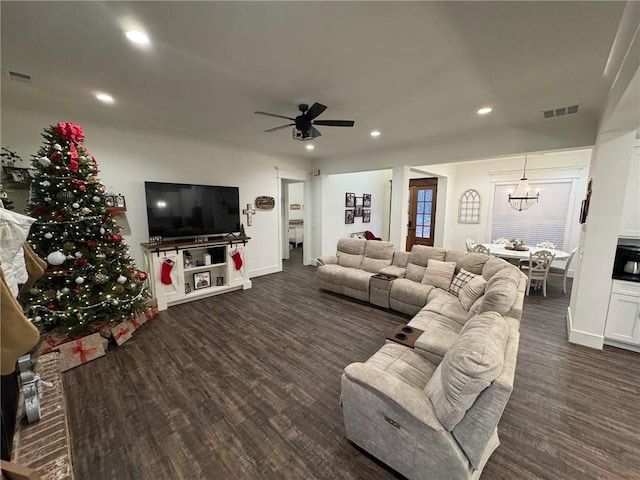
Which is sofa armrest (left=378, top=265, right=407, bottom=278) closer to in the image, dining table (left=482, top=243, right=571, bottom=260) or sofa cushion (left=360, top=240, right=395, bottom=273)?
sofa cushion (left=360, top=240, right=395, bottom=273)

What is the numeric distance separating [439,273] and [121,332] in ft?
13.8

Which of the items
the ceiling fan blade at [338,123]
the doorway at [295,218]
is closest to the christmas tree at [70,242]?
the ceiling fan blade at [338,123]

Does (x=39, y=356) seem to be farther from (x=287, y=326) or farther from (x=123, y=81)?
(x=123, y=81)

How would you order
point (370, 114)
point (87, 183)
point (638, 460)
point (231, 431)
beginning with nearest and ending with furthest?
1. point (638, 460)
2. point (231, 431)
3. point (87, 183)
4. point (370, 114)

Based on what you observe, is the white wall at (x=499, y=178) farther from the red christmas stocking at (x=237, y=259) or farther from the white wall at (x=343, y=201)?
the red christmas stocking at (x=237, y=259)

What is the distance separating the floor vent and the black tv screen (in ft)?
16.2

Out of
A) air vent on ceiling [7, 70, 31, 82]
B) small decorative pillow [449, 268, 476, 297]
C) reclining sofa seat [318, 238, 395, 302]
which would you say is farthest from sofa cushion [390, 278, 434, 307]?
air vent on ceiling [7, 70, 31, 82]

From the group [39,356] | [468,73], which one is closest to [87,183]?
[39,356]

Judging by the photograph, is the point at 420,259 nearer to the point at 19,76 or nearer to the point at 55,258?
the point at 55,258

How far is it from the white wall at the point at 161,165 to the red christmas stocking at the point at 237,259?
77 cm

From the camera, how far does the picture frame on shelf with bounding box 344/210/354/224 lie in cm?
723

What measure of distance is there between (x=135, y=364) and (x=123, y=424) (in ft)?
2.71

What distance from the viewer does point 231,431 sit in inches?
73.4

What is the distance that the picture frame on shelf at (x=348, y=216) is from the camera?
7.23 meters
